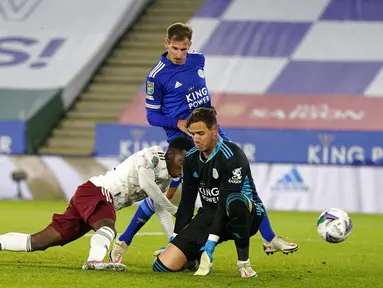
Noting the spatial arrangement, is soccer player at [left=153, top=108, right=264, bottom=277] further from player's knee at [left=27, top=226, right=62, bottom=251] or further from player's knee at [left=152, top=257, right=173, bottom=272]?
player's knee at [left=27, top=226, right=62, bottom=251]

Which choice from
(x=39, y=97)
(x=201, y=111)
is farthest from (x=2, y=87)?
(x=201, y=111)

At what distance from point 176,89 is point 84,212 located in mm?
1647

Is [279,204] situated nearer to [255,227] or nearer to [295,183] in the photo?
[295,183]

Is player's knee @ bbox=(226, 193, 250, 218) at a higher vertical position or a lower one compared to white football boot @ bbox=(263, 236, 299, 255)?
higher

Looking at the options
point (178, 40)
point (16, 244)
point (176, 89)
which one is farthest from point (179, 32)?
point (16, 244)

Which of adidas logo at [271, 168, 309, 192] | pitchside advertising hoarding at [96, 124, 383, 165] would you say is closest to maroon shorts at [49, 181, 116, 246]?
adidas logo at [271, 168, 309, 192]

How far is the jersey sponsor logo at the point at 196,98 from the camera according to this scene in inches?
350

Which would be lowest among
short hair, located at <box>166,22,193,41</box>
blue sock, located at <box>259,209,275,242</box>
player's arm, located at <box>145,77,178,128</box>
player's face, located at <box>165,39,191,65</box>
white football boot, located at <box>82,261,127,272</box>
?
white football boot, located at <box>82,261,127,272</box>

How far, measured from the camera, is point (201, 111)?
7.16 metres

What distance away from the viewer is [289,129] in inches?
654

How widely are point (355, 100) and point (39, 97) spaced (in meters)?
5.62

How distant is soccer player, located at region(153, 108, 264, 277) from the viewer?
718cm

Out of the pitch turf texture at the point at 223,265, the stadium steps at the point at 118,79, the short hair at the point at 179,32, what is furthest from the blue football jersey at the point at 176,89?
the stadium steps at the point at 118,79

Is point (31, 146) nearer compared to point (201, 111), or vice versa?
point (201, 111)
